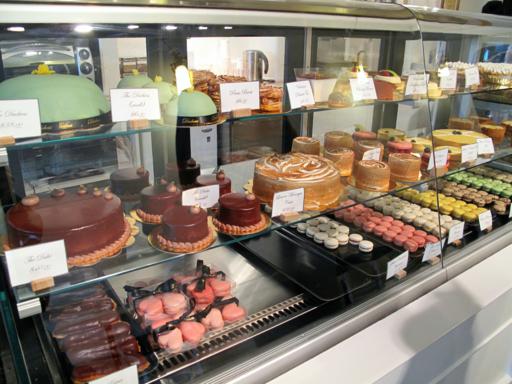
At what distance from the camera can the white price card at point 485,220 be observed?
2.22 m

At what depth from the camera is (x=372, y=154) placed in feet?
6.83

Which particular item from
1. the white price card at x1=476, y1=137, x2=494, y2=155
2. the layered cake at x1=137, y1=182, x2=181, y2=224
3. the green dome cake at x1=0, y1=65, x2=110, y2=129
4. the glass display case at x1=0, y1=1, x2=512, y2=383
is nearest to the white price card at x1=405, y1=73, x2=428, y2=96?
the glass display case at x1=0, y1=1, x2=512, y2=383

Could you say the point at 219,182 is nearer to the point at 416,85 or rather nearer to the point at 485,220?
the point at 416,85

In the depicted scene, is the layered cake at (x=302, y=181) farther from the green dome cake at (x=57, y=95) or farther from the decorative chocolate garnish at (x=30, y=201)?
the decorative chocolate garnish at (x=30, y=201)

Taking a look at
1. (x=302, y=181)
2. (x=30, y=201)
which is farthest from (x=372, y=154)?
(x=30, y=201)

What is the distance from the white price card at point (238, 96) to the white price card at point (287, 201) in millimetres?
362

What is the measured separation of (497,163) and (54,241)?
10.1ft

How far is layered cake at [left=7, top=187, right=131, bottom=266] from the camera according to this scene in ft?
3.71

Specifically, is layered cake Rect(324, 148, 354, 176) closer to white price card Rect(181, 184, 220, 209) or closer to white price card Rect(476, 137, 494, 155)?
white price card Rect(181, 184, 220, 209)

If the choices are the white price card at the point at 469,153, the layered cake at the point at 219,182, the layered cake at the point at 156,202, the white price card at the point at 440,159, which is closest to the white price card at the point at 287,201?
the layered cake at the point at 219,182

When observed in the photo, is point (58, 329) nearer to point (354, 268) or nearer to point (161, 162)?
point (161, 162)

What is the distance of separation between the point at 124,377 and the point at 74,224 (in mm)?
446

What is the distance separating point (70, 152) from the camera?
1.62m

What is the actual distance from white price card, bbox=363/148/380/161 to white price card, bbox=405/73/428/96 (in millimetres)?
312
